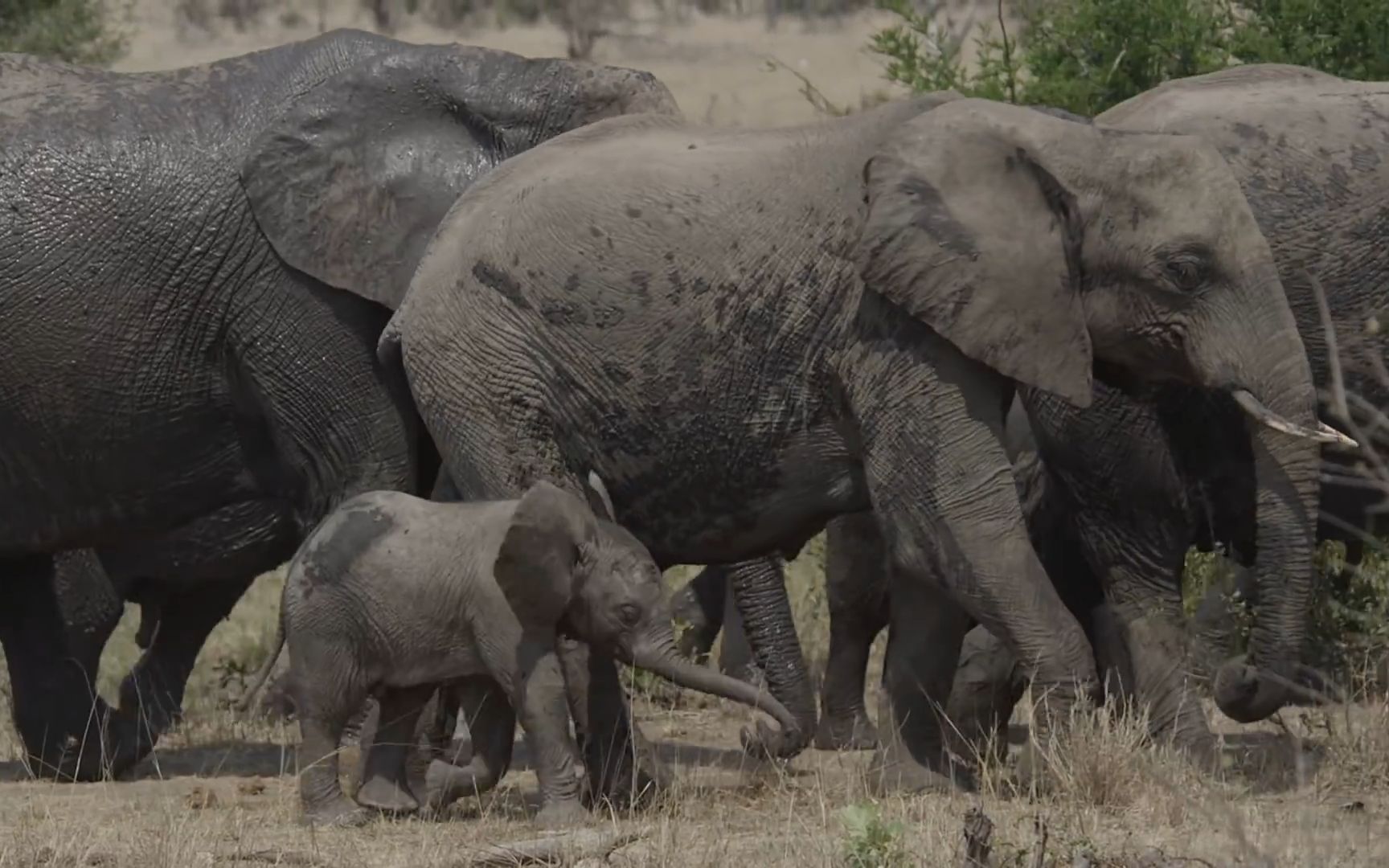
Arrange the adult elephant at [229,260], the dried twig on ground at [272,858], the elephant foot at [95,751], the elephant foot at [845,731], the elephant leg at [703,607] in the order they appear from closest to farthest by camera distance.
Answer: the dried twig on ground at [272,858], the adult elephant at [229,260], the elephant foot at [95,751], the elephant foot at [845,731], the elephant leg at [703,607]

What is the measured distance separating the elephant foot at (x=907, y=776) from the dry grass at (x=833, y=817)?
0.07 m

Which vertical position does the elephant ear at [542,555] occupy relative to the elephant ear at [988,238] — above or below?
below

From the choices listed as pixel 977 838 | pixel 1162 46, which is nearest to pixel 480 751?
pixel 977 838

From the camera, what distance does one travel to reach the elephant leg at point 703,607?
39.9 ft

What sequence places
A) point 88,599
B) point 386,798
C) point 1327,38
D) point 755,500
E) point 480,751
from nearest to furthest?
point 386,798 < point 480,751 < point 755,500 < point 88,599 < point 1327,38

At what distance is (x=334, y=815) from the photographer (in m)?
7.98

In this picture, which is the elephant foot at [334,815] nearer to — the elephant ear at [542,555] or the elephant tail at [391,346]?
the elephant ear at [542,555]

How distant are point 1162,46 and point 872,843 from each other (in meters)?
5.50

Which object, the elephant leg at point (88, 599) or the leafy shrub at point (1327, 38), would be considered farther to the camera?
the leafy shrub at point (1327, 38)

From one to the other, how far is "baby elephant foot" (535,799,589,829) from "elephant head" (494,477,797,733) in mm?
402

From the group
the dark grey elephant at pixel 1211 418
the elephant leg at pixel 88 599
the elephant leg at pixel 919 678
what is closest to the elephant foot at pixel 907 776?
the elephant leg at pixel 919 678

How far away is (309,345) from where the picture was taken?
927 cm

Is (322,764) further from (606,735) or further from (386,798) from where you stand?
(606,735)

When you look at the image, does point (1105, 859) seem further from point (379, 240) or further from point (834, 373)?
point (379, 240)
